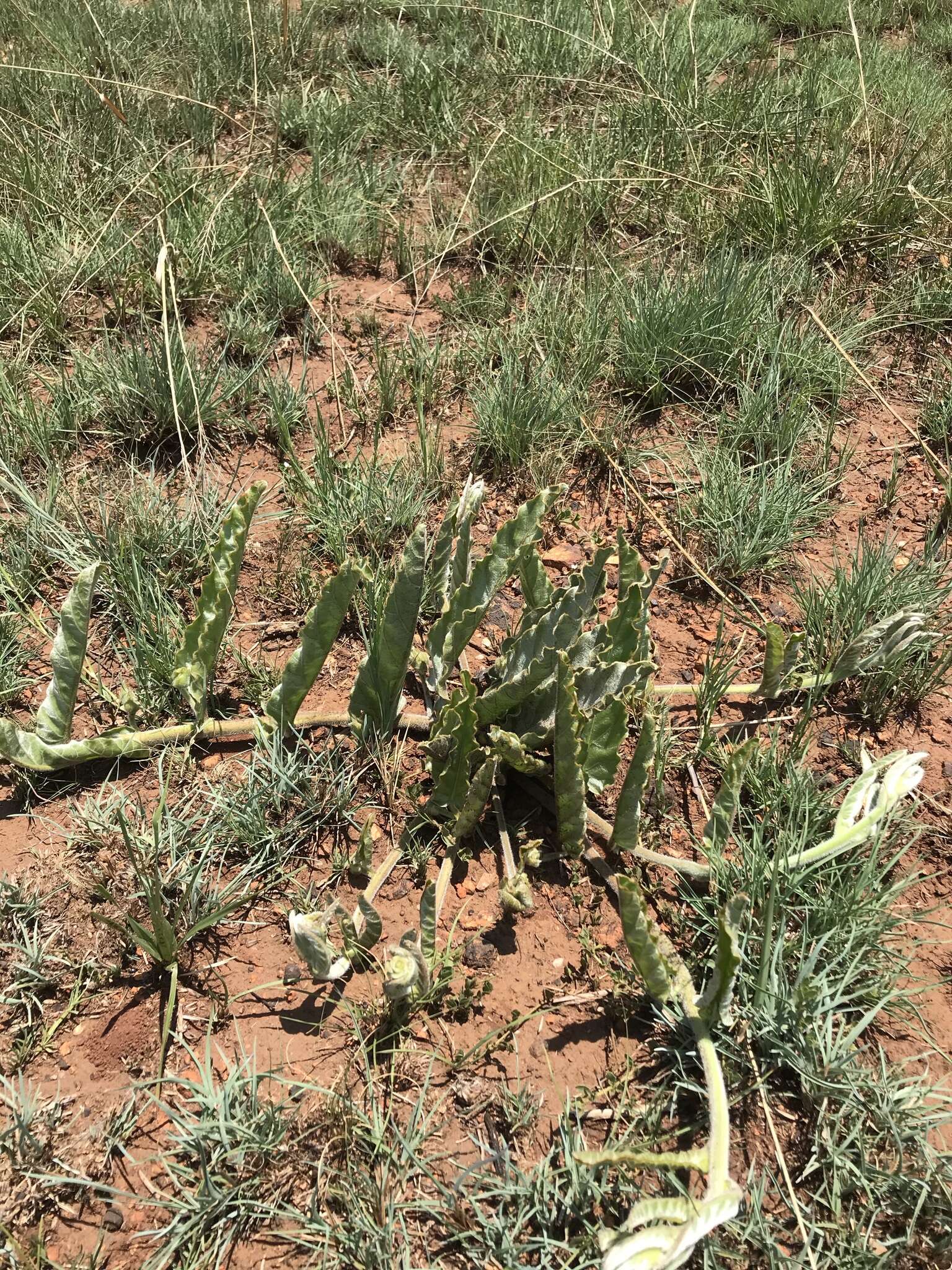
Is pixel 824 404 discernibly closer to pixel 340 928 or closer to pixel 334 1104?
pixel 340 928

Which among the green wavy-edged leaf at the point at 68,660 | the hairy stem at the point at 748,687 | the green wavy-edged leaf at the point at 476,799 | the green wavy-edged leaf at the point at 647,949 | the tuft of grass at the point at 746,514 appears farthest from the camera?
the tuft of grass at the point at 746,514

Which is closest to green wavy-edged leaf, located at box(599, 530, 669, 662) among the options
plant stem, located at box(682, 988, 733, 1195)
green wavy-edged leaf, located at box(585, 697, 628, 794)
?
green wavy-edged leaf, located at box(585, 697, 628, 794)

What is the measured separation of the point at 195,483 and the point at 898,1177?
2044mm

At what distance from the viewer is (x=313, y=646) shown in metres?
1.71

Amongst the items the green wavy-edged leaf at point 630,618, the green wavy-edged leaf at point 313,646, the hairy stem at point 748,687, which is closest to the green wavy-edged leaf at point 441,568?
the green wavy-edged leaf at point 313,646

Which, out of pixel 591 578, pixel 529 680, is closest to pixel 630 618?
pixel 591 578

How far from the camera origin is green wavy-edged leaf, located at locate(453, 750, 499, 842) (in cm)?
156

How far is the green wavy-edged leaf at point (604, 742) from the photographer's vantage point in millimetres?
1623

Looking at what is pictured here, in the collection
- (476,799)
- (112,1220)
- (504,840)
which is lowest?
(112,1220)

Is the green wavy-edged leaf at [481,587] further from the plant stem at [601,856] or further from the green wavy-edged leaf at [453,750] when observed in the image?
the plant stem at [601,856]

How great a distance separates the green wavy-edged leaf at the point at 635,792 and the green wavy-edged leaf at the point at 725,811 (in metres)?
0.13

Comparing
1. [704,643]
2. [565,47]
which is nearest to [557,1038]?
[704,643]

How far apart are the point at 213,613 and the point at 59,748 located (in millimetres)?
373

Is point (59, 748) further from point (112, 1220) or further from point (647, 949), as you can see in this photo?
point (647, 949)
